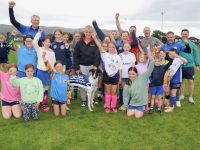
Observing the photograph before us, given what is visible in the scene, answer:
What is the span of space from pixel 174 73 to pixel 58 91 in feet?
10.4

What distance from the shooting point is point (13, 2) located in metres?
8.25

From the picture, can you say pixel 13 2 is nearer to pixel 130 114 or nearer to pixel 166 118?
pixel 130 114

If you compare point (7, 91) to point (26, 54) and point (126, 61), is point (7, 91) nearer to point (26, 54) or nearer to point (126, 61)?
point (26, 54)

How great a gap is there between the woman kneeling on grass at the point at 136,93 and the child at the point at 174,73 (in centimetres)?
94

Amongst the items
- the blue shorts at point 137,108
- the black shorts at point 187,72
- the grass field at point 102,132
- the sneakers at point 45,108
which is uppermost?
the black shorts at point 187,72

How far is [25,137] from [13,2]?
12.9 feet

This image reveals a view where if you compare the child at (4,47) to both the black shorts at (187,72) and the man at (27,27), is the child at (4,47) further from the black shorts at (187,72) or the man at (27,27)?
the black shorts at (187,72)

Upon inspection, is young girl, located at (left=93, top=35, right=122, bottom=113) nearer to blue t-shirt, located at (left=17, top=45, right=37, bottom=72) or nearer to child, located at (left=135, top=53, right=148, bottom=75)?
child, located at (left=135, top=53, right=148, bottom=75)

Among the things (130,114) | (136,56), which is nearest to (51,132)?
(130,114)

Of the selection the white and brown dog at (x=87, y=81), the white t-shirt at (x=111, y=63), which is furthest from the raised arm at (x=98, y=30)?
the white and brown dog at (x=87, y=81)

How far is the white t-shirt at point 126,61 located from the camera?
827 cm

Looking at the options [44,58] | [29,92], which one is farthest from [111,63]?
[29,92]

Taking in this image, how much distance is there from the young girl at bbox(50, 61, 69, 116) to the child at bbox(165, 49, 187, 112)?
281 cm

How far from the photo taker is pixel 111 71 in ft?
26.6
